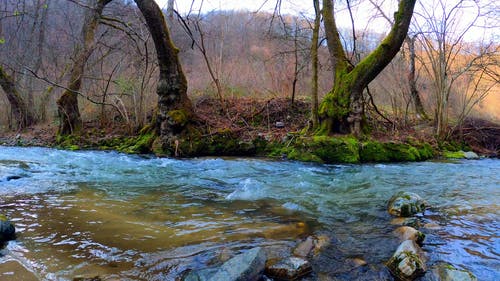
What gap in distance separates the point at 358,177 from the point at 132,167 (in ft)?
13.6

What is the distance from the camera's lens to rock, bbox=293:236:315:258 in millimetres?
2785

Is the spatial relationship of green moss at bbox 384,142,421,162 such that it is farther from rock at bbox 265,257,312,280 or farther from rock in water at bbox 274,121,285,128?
rock at bbox 265,257,312,280

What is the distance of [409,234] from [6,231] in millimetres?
3352

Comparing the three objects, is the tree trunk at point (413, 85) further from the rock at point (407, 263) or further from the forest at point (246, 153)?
the rock at point (407, 263)

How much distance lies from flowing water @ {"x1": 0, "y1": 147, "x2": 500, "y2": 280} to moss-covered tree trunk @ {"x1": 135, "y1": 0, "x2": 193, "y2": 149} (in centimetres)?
204

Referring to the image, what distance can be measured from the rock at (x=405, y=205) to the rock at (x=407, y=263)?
1.15 meters

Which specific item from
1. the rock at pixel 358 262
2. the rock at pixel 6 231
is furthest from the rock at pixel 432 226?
the rock at pixel 6 231

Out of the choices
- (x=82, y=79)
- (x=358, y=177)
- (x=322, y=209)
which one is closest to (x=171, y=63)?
(x=82, y=79)

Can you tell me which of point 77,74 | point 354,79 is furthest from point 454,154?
point 77,74

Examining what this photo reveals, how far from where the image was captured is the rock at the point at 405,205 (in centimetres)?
378

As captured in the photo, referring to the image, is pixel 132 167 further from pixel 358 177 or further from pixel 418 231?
pixel 418 231

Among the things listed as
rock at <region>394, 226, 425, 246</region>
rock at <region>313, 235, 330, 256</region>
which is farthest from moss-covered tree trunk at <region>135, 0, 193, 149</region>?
rock at <region>394, 226, 425, 246</region>

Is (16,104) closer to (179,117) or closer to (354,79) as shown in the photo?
(179,117)

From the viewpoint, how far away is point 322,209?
405 centimetres
